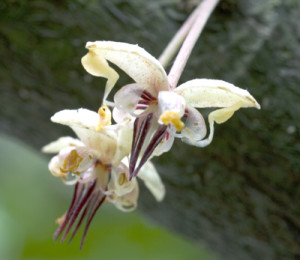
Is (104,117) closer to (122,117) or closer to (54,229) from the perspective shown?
(122,117)

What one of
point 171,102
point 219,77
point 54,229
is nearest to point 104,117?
point 171,102

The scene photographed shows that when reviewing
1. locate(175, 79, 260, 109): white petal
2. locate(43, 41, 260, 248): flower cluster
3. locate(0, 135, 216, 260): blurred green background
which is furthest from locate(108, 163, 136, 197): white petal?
locate(0, 135, 216, 260): blurred green background

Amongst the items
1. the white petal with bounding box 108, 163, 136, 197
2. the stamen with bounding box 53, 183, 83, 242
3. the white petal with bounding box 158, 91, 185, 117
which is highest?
the white petal with bounding box 158, 91, 185, 117

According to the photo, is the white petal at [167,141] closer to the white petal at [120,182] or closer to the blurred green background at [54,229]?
the white petal at [120,182]

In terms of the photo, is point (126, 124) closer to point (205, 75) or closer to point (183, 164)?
point (205, 75)

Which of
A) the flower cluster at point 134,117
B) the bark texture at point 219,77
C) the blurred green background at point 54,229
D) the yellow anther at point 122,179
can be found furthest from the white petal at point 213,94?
the blurred green background at point 54,229

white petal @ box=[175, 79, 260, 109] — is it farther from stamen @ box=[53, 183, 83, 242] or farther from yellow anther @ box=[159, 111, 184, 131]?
stamen @ box=[53, 183, 83, 242]
